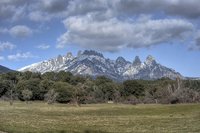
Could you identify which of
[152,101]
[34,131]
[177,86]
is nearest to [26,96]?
[152,101]

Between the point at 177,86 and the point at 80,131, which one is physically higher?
the point at 177,86

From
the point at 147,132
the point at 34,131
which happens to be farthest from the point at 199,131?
the point at 34,131

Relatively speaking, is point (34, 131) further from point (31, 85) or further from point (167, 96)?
point (31, 85)

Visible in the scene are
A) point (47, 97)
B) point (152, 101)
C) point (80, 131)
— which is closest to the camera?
point (80, 131)

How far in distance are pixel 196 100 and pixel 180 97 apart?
23.2ft

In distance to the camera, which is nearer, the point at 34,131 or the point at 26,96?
the point at 34,131

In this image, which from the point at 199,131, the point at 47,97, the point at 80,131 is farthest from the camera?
the point at 47,97

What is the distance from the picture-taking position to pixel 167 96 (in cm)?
18400

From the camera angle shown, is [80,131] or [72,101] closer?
[80,131]

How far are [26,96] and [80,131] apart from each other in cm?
15188

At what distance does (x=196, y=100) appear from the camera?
184 m

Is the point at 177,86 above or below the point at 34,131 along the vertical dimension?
above

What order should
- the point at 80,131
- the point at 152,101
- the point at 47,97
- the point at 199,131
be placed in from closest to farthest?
the point at 199,131 < the point at 80,131 < the point at 47,97 < the point at 152,101

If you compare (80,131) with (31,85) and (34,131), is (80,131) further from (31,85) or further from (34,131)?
(31,85)
